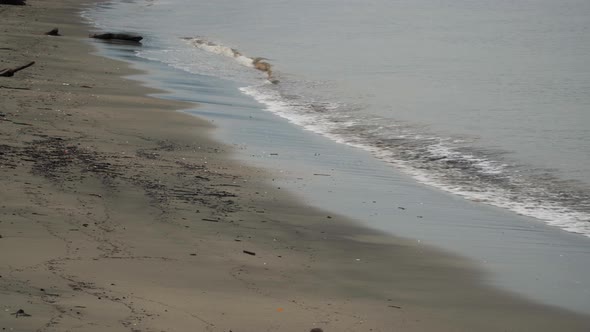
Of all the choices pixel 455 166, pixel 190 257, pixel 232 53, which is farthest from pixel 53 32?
→ pixel 190 257

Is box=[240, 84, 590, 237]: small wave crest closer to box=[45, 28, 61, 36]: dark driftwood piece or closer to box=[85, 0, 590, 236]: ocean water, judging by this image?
box=[85, 0, 590, 236]: ocean water

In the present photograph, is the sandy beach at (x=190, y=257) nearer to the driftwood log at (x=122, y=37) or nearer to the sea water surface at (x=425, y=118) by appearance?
the sea water surface at (x=425, y=118)

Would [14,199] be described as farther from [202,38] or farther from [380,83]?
[202,38]

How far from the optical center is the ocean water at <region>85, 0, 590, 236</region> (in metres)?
11.5

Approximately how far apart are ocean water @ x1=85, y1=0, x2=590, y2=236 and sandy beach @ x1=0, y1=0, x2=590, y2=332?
8.47ft

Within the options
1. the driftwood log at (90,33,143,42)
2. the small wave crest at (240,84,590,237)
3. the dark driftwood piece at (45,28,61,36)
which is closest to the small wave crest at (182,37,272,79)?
the driftwood log at (90,33,143,42)

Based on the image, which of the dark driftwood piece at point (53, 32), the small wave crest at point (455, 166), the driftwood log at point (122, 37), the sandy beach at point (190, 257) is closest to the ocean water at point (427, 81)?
the small wave crest at point (455, 166)

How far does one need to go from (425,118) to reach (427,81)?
5.33m

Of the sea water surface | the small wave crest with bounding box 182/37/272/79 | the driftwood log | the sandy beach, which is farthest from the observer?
the driftwood log

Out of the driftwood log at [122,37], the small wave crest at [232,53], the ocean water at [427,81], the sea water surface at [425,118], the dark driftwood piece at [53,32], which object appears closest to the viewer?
the sea water surface at [425,118]

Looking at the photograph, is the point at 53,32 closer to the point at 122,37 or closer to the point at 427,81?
the point at 122,37

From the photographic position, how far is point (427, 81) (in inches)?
806

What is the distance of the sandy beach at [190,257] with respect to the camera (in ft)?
18.0

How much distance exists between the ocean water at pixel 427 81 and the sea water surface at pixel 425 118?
0.05 metres
